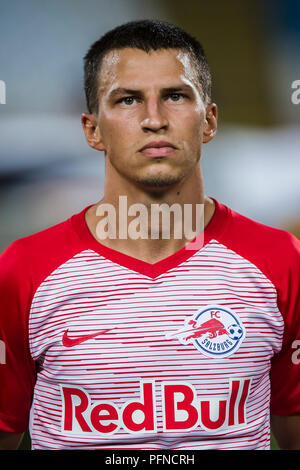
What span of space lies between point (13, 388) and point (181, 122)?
2.70ft

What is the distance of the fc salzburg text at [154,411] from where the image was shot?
1283 millimetres

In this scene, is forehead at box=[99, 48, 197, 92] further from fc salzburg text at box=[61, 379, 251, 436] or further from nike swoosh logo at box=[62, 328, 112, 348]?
fc salzburg text at box=[61, 379, 251, 436]

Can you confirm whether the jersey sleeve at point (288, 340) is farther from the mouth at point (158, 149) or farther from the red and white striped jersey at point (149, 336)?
the mouth at point (158, 149)

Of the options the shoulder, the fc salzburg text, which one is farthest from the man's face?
the fc salzburg text

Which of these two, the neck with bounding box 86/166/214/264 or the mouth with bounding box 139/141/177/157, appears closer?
the mouth with bounding box 139/141/177/157

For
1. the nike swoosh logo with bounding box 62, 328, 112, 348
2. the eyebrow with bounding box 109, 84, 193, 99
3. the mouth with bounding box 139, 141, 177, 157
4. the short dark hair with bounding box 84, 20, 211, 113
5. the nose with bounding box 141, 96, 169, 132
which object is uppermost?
the short dark hair with bounding box 84, 20, 211, 113

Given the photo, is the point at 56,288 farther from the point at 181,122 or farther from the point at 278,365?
the point at 278,365

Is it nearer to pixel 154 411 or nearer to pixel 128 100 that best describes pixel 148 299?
pixel 154 411

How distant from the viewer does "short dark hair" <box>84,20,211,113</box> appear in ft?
4.27

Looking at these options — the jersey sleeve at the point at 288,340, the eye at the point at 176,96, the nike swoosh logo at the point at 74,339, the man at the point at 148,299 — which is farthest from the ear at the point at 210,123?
the nike swoosh logo at the point at 74,339

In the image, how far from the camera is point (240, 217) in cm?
145

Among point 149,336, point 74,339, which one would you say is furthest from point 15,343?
point 149,336

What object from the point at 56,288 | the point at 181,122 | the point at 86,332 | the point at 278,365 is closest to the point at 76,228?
the point at 56,288

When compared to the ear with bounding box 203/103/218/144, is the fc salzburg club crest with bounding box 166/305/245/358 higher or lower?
lower
